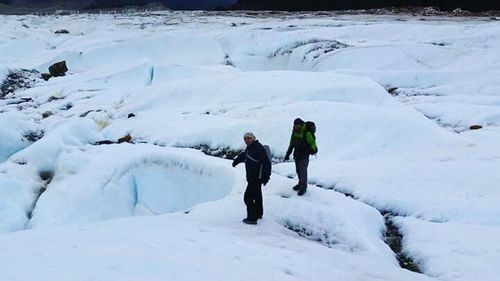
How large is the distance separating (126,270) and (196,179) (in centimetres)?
839

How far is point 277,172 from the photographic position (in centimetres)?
1445

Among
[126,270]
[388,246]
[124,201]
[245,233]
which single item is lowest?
[124,201]

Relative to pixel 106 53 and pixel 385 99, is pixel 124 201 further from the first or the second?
pixel 106 53

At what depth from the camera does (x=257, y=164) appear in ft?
32.2

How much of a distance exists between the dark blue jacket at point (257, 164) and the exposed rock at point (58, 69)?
26470mm

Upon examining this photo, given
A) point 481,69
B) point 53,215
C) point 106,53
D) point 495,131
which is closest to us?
point 53,215

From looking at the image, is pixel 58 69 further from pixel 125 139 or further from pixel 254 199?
pixel 254 199

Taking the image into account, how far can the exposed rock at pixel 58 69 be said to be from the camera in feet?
109

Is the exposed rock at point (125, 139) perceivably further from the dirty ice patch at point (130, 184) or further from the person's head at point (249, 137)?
the person's head at point (249, 137)

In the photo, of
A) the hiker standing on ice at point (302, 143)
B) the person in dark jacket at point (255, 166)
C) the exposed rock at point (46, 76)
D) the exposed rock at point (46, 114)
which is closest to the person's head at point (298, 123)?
the hiker standing on ice at point (302, 143)

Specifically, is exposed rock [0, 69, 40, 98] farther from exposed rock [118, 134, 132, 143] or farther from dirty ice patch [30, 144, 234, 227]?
dirty ice patch [30, 144, 234, 227]

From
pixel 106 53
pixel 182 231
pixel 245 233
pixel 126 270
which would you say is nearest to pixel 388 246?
pixel 245 233

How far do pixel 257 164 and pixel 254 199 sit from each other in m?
0.83

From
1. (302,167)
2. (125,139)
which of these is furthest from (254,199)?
(125,139)
